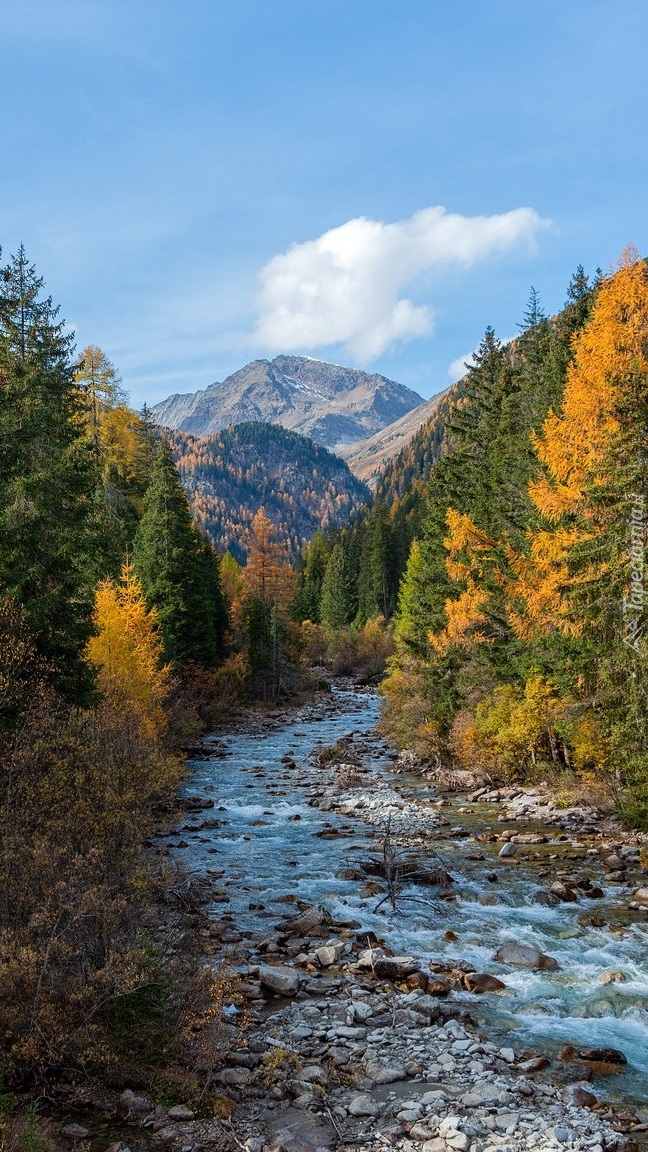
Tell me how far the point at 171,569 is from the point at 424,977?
30998 mm

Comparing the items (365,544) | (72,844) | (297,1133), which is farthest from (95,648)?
(365,544)

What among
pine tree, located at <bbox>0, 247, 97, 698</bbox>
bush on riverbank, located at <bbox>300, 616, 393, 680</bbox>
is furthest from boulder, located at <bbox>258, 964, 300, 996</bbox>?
bush on riverbank, located at <bbox>300, 616, 393, 680</bbox>

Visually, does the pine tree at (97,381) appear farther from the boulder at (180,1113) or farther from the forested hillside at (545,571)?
the boulder at (180,1113)

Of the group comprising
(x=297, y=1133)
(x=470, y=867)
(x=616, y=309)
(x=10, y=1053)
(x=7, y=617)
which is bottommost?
(x=470, y=867)

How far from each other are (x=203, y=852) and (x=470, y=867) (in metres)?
7.30

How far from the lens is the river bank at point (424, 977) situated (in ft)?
26.9

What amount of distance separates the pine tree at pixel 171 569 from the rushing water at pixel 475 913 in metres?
13.4

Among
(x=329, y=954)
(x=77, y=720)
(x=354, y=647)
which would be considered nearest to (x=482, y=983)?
(x=329, y=954)

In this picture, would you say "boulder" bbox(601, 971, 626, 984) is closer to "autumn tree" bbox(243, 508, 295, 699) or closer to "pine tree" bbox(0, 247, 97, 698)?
"pine tree" bbox(0, 247, 97, 698)

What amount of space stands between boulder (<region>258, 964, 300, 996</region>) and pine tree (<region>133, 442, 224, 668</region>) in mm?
27027

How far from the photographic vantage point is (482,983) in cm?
1193

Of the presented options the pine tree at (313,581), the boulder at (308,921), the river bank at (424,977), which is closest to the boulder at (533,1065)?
the river bank at (424,977)

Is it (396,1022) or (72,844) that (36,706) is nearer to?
(72,844)

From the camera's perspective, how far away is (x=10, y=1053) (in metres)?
7.78
